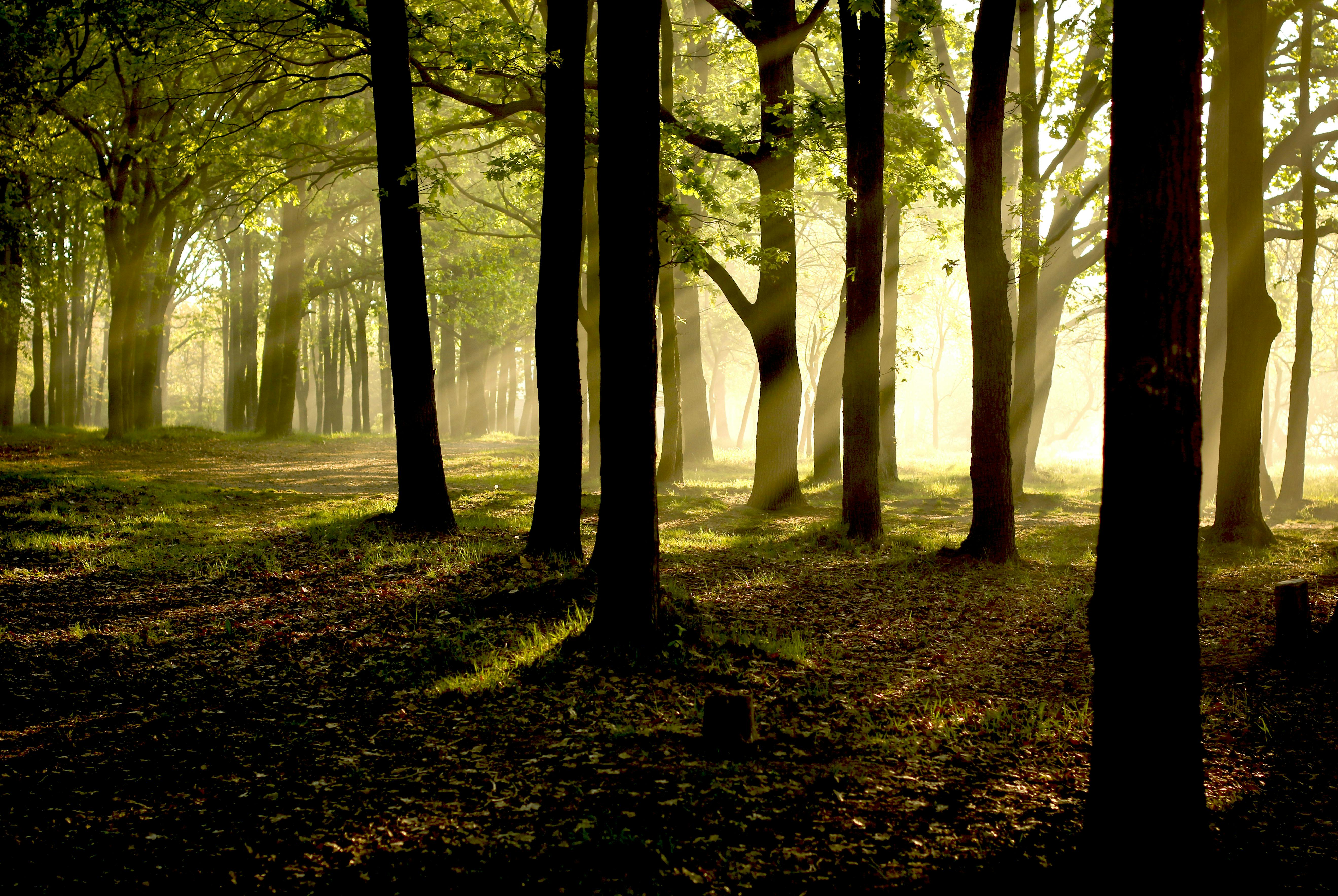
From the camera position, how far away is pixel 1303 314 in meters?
16.0

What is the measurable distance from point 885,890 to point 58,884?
343cm

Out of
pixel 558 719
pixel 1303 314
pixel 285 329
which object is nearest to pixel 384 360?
pixel 285 329

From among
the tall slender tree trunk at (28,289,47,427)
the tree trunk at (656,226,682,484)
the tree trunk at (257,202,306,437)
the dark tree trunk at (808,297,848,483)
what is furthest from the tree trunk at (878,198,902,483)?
the tall slender tree trunk at (28,289,47,427)

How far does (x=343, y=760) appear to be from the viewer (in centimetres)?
474

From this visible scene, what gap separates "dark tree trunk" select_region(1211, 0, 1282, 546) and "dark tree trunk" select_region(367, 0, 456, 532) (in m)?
11.2

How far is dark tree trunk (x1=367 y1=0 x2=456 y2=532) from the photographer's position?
413 inches

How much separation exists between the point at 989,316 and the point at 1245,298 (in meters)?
4.35

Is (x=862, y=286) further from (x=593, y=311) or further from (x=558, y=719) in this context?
(x=593, y=311)

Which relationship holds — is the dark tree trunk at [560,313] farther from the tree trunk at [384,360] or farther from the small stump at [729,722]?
the tree trunk at [384,360]

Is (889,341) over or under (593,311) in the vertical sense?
under

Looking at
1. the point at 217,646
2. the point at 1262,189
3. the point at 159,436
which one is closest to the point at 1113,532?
the point at 217,646

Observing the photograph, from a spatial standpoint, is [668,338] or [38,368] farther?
[38,368]

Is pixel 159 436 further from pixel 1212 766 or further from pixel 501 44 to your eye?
pixel 1212 766

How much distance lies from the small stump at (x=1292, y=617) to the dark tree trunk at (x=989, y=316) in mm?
3791
